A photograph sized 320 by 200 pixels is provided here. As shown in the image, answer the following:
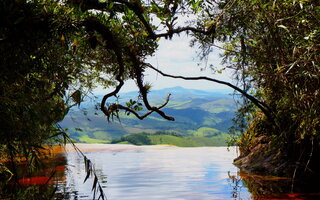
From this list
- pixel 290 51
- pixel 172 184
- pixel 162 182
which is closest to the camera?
pixel 290 51

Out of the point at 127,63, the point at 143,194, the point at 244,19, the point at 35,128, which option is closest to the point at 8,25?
the point at 35,128

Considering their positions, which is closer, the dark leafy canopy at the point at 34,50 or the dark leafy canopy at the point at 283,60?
the dark leafy canopy at the point at 34,50

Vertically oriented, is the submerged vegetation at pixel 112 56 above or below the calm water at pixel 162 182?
above

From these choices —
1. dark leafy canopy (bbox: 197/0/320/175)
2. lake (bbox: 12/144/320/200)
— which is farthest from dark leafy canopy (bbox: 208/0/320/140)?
lake (bbox: 12/144/320/200)

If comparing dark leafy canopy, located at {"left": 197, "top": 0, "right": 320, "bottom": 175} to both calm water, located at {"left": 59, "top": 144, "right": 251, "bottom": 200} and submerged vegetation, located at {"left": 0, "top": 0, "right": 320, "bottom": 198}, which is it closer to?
submerged vegetation, located at {"left": 0, "top": 0, "right": 320, "bottom": 198}

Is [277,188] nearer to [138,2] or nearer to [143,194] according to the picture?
[143,194]

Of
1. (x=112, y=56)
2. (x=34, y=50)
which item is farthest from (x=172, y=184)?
(x=34, y=50)

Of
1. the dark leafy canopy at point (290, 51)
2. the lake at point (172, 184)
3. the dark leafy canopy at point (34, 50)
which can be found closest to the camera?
the dark leafy canopy at point (34, 50)

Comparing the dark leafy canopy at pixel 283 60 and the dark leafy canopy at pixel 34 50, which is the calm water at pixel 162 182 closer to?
the dark leafy canopy at pixel 283 60

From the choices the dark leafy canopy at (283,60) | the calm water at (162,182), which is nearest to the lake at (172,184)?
the calm water at (162,182)

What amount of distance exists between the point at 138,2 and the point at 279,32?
13.1 feet

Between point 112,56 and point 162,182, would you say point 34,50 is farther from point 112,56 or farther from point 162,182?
point 162,182

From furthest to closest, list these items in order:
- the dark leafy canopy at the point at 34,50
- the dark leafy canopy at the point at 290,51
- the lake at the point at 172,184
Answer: the lake at the point at 172,184, the dark leafy canopy at the point at 290,51, the dark leafy canopy at the point at 34,50

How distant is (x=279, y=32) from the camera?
9289 mm
